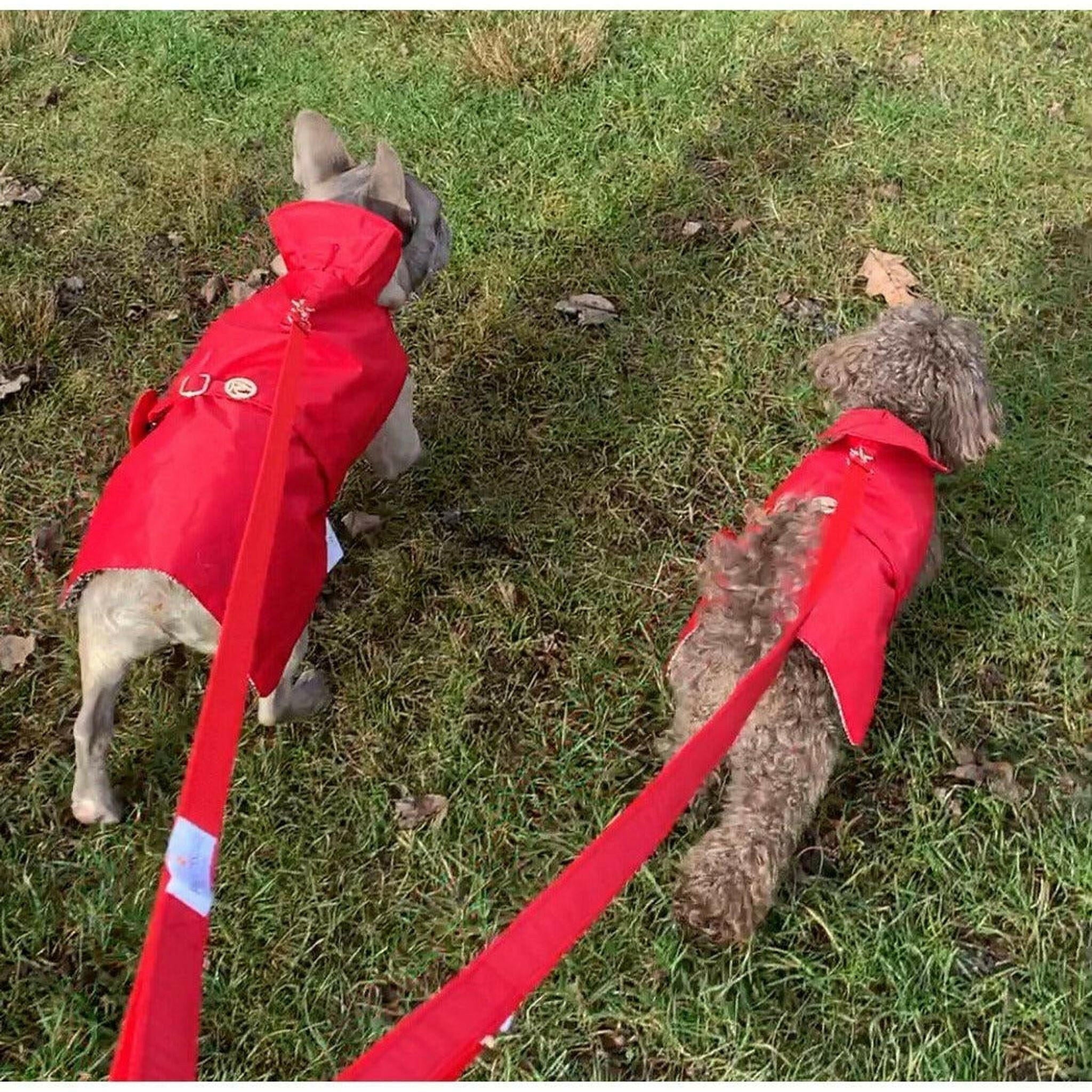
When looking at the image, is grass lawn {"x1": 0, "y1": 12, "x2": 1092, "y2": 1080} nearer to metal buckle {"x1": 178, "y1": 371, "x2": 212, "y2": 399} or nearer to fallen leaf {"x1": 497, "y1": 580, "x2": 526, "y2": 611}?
fallen leaf {"x1": 497, "y1": 580, "x2": 526, "y2": 611}

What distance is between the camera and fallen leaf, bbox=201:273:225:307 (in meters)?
5.70

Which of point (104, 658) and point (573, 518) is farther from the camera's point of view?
point (573, 518)

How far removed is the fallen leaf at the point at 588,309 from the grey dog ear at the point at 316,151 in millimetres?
1577

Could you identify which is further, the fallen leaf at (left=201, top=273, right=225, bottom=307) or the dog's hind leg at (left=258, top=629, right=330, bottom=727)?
the fallen leaf at (left=201, top=273, right=225, bottom=307)

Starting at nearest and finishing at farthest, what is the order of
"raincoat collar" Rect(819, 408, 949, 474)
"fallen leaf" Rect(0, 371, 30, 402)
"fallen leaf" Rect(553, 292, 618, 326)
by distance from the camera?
"raincoat collar" Rect(819, 408, 949, 474) → "fallen leaf" Rect(0, 371, 30, 402) → "fallen leaf" Rect(553, 292, 618, 326)

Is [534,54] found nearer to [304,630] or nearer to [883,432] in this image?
[883,432]

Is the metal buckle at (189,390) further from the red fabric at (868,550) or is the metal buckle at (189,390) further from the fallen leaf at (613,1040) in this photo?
the fallen leaf at (613,1040)

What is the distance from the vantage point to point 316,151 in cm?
454

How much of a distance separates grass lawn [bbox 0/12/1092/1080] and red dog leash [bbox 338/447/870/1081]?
1.70 m

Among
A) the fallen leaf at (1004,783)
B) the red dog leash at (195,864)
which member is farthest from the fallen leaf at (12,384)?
the fallen leaf at (1004,783)

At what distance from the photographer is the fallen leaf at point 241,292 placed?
5.61 metres

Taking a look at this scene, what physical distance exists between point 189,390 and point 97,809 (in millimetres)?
1772

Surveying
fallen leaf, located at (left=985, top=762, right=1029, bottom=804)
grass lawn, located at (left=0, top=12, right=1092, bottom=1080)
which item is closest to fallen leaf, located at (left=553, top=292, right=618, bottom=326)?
grass lawn, located at (left=0, top=12, right=1092, bottom=1080)

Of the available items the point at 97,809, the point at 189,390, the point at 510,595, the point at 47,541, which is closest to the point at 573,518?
the point at 510,595
